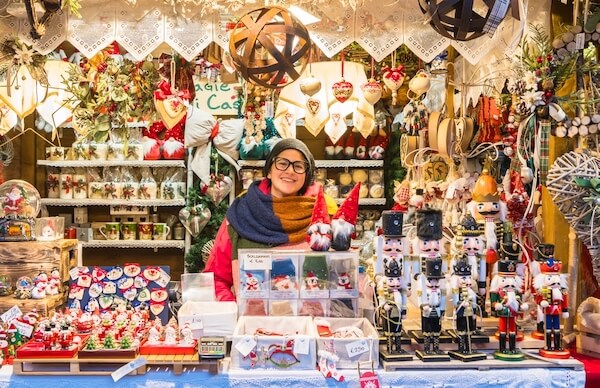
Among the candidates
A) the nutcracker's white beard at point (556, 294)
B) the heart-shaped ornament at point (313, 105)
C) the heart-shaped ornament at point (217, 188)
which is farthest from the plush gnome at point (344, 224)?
the heart-shaped ornament at point (217, 188)

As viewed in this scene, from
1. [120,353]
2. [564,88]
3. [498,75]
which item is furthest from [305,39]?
[498,75]

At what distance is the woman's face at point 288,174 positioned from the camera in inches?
126

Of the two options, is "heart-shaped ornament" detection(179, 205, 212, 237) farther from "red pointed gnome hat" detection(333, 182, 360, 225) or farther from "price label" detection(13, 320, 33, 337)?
"red pointed gnome hat" detection(333, 182, 360, 225)

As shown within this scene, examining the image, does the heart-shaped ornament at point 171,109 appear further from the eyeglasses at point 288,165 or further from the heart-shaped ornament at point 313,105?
the eyeglasses at point 288,165

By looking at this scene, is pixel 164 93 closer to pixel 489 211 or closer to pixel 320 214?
pixel 320 214

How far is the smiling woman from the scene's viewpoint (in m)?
3.10

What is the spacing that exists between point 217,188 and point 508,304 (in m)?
4.10

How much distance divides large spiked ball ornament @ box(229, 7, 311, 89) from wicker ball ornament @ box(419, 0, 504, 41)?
1.95 feet

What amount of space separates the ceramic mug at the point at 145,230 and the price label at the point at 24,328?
3705 millimetres

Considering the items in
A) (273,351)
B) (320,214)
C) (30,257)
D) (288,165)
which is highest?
(288,165)

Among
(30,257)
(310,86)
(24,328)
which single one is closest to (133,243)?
(310,86)

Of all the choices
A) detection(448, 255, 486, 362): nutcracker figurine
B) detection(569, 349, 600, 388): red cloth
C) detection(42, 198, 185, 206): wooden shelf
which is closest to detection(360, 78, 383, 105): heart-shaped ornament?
detection(448, 255, 486, 362): nutcracker figurine

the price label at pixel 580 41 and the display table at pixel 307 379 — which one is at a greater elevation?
the price label at pixel 580 41

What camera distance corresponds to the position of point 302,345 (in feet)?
7.95
